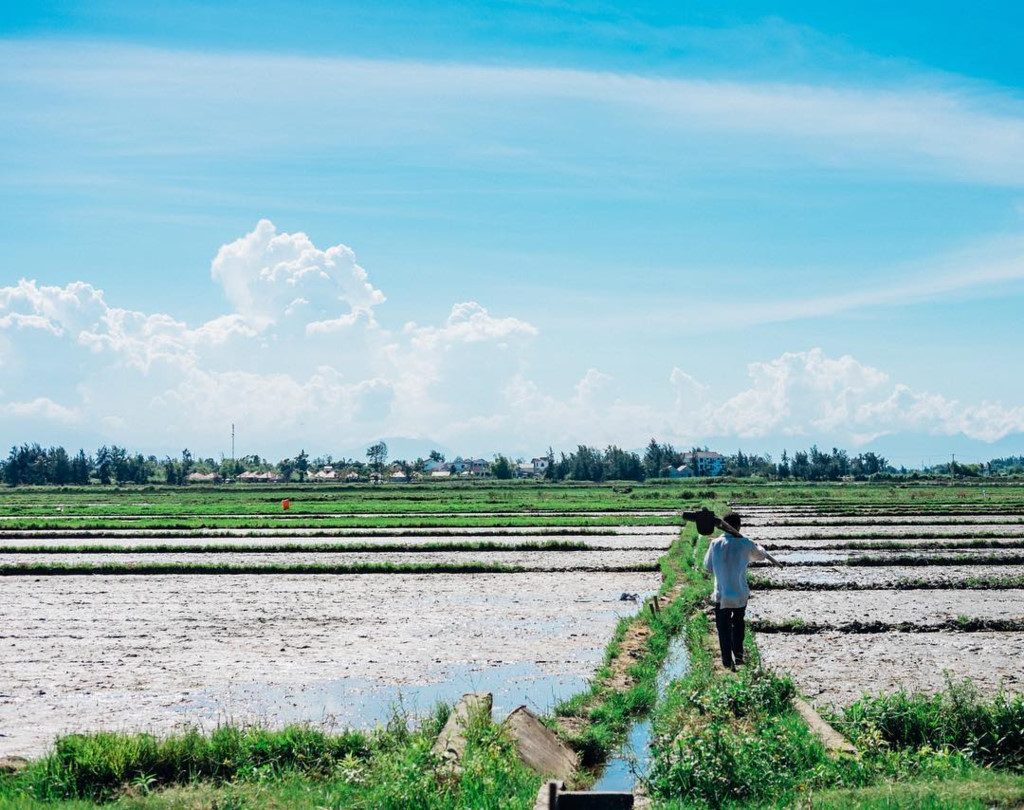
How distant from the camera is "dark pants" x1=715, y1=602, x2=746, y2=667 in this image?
35.2 ft

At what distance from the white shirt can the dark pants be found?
5.5 inches

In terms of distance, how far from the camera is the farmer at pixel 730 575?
10.5m

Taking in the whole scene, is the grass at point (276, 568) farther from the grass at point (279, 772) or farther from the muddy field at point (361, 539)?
the grass at point (279, 772)

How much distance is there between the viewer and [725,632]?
35.3 ft

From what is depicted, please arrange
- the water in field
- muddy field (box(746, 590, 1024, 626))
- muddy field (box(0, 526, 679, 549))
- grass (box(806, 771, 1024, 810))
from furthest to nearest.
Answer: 1. muddy field (box(0, 526, 679, 549))
2. muddy field (box(746, 590, 1024, 626))
3. the water in field
4. grass (box(806, 771, 1024, 810))

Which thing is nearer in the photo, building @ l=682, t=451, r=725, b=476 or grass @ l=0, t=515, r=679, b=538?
grass @ l=0, t=515, r=679, b=538

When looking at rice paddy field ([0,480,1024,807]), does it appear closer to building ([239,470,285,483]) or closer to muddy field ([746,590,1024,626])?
muddy field ([746,590,1024,626])

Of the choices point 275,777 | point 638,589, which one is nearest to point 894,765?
point 275,777

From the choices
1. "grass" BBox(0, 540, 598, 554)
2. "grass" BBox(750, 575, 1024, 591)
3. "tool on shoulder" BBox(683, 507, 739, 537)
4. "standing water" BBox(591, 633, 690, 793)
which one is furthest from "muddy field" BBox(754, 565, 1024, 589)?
"standing water" BBox(591, 633, 690, 793)

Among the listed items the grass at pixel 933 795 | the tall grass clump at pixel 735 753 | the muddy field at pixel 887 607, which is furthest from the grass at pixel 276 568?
the grass at pixel 933 795

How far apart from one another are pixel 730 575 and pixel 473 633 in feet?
17.2

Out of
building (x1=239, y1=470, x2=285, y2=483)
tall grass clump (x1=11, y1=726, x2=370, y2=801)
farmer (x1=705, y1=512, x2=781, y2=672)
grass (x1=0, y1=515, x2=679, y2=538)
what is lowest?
building (x1=239, y1=470, x2=285, y2=483)

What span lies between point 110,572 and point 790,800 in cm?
2201

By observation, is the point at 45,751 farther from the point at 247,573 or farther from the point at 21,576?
the point at 21,576
